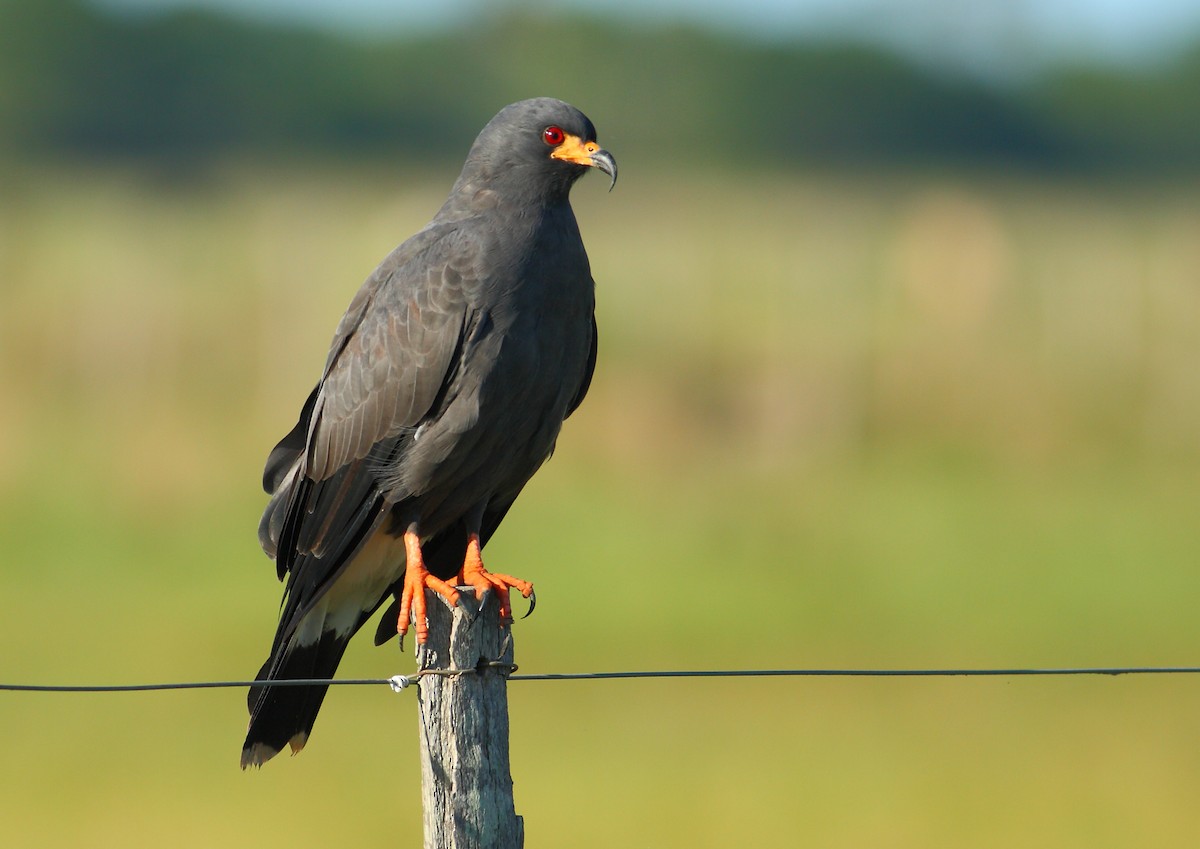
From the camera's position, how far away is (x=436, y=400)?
5.39 m

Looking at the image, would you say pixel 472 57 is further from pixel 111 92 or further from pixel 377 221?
pixel 377 221

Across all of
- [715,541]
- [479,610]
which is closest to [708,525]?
[715,541]

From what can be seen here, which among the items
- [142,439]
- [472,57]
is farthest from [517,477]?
[472,57]

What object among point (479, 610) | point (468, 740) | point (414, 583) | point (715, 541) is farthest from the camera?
point (715, 541)

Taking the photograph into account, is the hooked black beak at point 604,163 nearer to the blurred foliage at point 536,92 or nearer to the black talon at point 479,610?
the black talon at point 479,610

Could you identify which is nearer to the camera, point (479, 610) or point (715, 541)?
point (479, 610)

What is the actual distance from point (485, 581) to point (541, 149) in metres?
1.49

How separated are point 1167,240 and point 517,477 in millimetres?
18694

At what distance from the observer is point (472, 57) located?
Answer: 57344 millimetres

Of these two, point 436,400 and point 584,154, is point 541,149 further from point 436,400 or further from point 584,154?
point 436,400

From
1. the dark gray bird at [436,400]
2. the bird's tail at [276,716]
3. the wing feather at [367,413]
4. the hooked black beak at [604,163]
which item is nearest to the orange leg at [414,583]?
the dark gray bird at [436,400]

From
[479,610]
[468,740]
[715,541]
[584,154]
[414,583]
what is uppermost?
[584,154]

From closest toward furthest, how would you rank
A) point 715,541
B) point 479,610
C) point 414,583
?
point 479,610 → point 414,583 → point 715,541

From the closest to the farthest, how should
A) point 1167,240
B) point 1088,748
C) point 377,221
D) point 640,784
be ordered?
point 640,784 → point 1088,748 → point 377,221 → point 1167,240
